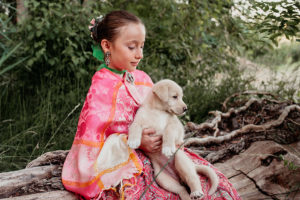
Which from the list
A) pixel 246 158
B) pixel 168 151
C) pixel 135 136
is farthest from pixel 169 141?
pixel 246 158

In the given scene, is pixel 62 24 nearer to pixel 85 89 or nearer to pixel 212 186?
pixel 85 89

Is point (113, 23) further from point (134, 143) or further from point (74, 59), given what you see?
point (74, 59)

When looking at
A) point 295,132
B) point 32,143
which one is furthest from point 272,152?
point 32,143

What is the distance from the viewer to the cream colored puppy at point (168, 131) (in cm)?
221

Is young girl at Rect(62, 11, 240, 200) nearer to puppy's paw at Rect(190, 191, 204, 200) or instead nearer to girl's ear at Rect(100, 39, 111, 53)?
girl's ear at Rect(100, 39, 111, 53)

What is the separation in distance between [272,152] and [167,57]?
2967mm

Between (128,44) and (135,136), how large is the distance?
2.53 feet

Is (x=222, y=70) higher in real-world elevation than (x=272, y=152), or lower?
higher

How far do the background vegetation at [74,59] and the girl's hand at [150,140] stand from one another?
107 cm

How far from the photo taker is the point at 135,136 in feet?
7.14

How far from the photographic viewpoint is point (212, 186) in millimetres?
2301

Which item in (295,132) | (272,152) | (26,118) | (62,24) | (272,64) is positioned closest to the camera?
(272,152)

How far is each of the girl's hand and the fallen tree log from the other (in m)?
0.36

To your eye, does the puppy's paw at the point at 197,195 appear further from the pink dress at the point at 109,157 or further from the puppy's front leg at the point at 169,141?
the puppy's front leg at the point at 169,141
